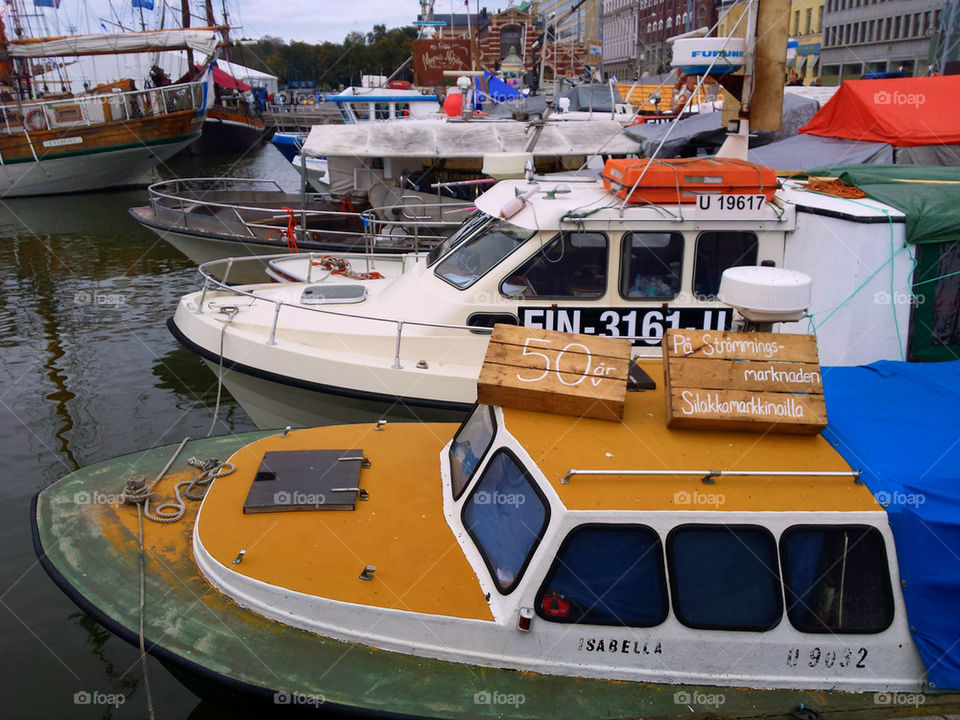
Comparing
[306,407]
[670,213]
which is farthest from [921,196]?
[306,407]

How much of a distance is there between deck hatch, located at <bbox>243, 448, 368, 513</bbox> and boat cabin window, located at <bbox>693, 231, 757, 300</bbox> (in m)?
3.86

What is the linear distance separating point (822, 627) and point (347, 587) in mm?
2481

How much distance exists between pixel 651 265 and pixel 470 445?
330 cm

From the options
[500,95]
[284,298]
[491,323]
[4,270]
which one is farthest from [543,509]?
[500,95]

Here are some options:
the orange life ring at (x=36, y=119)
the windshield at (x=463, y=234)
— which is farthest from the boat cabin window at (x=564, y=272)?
the orange life ring at (x=36, y=119)

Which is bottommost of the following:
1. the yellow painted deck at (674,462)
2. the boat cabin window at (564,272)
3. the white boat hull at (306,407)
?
the white boat hull at (306,407)

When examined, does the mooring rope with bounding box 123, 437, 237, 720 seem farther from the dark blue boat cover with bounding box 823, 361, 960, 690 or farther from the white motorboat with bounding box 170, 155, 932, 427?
the dark blue boat cover with bounding box 823, 361, 960, 690

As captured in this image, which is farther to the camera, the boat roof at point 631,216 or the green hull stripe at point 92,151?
the green hull stripe at point 92,151

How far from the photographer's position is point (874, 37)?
157 ft

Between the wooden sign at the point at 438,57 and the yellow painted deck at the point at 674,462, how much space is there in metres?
32.1

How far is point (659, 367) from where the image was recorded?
5.27 m

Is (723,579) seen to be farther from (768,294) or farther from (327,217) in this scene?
(327,217)

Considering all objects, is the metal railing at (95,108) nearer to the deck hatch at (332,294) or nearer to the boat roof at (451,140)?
the boat roof at (451,140)

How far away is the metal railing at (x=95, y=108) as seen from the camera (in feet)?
96.6
